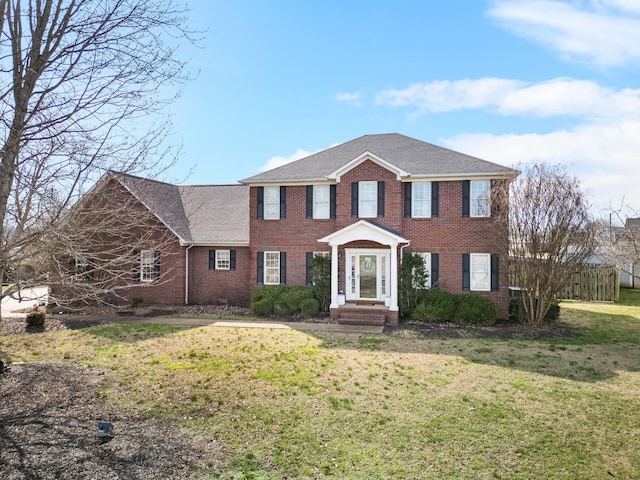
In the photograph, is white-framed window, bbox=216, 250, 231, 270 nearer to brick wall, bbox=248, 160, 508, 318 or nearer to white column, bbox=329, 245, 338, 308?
brick wall, bbox=248, 160, 508, 318

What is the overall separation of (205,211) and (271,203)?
548 centimetres

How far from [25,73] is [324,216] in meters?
13.5

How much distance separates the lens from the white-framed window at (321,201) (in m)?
18.6

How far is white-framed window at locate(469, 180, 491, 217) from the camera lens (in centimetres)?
1681

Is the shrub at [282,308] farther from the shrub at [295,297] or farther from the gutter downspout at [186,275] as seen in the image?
the gutter downspout at [186,275]

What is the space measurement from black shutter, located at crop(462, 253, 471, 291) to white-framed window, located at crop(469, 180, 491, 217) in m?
1.77

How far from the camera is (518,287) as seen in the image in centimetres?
1638

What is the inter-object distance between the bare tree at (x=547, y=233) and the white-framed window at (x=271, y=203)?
9.79 meters

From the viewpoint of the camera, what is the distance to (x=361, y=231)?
54.7 feet

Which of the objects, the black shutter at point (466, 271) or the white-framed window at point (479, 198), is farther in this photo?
the black shutter at point (466, 271)

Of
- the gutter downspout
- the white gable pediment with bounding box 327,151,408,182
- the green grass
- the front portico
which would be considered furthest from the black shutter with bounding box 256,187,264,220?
the green grass

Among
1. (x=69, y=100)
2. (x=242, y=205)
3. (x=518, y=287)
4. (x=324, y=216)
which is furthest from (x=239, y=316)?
(x=69, y=100)

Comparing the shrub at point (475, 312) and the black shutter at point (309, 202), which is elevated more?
the black shutter at point (309, 202)

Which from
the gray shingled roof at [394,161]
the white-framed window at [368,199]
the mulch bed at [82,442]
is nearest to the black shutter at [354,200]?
the white-framed window at [368,199]
